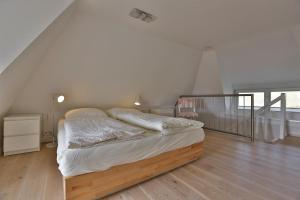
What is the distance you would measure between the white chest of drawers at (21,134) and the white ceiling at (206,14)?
6.94 feet

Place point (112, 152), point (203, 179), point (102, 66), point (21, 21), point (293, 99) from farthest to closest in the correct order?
point (293, 99) → point (102, 66) → point (203, 179) → point (112, 152) → point (21, 21)

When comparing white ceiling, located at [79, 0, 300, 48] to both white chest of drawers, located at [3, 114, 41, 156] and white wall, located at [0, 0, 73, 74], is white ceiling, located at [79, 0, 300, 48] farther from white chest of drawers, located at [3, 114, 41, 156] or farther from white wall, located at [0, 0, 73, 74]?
white chest of drawers, located at [3, 114, 41, 156]

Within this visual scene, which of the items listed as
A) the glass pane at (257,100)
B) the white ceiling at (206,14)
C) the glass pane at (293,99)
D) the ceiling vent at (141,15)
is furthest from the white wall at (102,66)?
the glass pane at (293,99)

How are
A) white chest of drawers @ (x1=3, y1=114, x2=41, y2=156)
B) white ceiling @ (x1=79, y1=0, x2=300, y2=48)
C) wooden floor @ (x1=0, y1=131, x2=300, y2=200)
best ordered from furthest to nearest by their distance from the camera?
white chest of drawers @ (x1=3, y1=114, x2=41, y2=156) < white ceiling @ (x1=79, y1=0, x2=300, y2=48) < wooden floor @ (x1=0, y1=131, x2=300, y2=200)

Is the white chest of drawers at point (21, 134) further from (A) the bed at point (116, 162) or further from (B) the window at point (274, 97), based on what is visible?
(B) the window at point (274, 97)

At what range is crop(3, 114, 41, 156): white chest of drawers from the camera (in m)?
2.61

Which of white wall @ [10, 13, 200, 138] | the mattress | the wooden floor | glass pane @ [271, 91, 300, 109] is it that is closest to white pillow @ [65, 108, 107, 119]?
white wall @ [10, 13, 200, 138]

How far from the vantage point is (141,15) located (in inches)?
95.4

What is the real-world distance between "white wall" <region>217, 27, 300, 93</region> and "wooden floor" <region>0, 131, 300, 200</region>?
175 centimetres

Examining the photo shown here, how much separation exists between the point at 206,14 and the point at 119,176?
2.53m

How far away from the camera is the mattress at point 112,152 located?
142cm

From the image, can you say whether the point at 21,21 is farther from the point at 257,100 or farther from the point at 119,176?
the point at 257,100

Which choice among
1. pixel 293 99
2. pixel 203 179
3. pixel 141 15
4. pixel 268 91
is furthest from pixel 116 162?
pixel 293 99

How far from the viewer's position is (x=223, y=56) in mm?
3951
